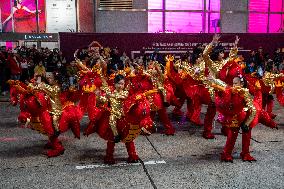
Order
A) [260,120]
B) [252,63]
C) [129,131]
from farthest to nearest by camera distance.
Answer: [252,63]
[260,120]
[129,131]

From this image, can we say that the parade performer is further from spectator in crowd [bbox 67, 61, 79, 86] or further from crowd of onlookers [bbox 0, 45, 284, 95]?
spectator in crowd [bbox 67, 61, 79, 86]

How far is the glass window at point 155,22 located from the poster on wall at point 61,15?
4415 millimetres

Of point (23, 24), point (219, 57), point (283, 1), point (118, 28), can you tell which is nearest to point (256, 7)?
point (283, 1)

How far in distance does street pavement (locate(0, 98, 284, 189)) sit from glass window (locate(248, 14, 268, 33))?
15812 mm

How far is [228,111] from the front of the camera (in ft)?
19.9

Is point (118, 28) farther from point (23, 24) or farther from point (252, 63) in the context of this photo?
point (252, 63)

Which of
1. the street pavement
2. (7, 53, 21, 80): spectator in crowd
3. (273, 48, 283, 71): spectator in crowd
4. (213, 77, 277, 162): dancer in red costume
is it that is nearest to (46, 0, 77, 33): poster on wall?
(7, 53, 21, 80): spectator in crowd

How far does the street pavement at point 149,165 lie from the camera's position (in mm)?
5656

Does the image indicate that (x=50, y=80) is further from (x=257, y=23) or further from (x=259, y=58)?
(x=257, y=23)

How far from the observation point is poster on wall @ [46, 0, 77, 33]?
2039 cm

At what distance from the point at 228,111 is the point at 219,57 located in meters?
2.45

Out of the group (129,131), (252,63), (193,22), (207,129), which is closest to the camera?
(129,131)

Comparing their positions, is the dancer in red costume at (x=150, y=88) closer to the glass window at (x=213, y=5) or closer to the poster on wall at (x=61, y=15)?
the poster on wall at (x=61, y=15)

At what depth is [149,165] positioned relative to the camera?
638 centimetres
